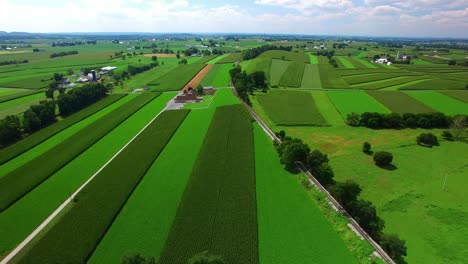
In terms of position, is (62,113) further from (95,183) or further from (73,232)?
(73,232)

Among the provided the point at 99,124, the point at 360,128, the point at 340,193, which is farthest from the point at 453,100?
the point at 99,124

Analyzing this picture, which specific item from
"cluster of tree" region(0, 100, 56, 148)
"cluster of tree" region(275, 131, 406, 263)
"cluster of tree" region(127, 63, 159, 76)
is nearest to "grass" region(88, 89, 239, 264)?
"cluster of tree" region(275, 131, 406, 263)

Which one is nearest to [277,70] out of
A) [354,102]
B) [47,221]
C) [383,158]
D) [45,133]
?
[354,102]

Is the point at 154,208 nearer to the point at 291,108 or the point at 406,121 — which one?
the point at 291,108

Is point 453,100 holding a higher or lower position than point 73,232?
higher

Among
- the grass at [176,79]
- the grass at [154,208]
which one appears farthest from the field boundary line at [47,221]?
the grass at [176,79]

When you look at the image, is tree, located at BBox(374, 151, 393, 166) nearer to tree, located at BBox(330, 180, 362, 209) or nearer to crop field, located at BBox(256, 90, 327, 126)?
tree, located at BBox(330, 180, 362, 209)
